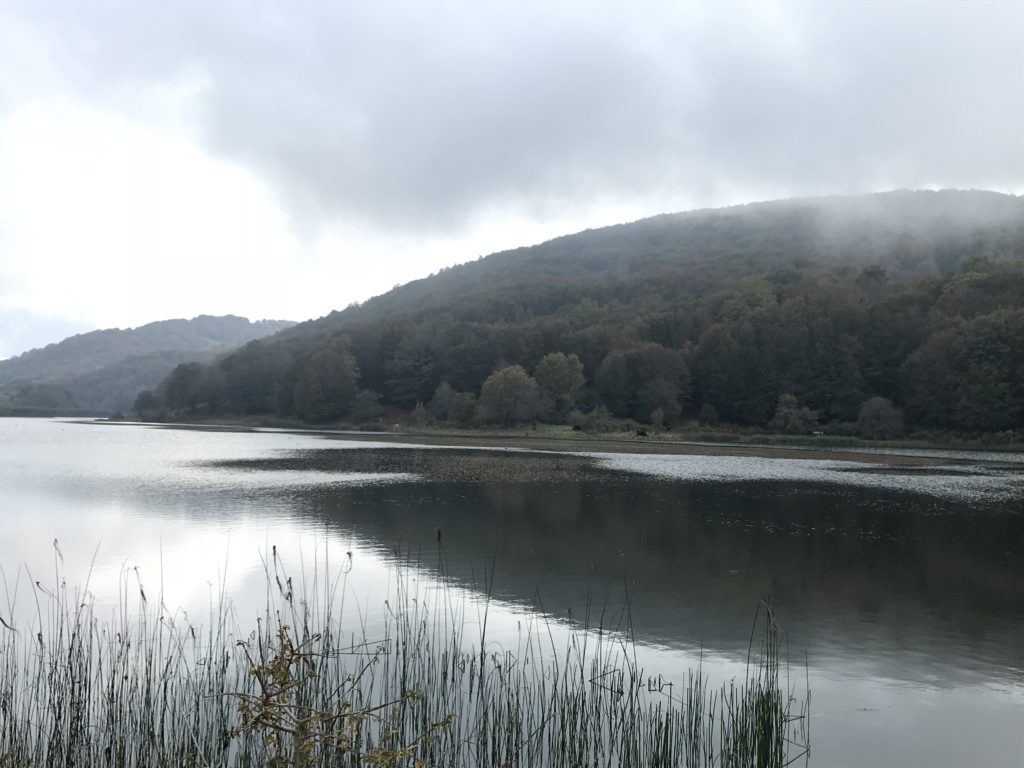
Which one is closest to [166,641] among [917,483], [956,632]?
[956,632]

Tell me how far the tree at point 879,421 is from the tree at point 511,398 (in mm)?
31385

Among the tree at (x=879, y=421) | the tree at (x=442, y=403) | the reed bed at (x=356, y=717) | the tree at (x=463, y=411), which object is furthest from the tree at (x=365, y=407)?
the reed bed at (x=356, y=717)

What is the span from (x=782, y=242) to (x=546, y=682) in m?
165

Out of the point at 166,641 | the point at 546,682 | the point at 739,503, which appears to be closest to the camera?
the point at 546,682

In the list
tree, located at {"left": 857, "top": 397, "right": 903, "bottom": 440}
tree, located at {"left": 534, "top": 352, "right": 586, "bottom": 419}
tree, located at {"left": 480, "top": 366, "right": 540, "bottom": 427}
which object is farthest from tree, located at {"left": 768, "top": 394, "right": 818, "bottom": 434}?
tree, located at {"left": 480, "top": 366, "right": 540, "bottom": 427}

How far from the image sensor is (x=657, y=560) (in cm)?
1609

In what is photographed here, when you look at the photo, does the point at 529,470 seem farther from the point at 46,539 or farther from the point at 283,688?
the point at 283,688

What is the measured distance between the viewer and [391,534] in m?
17.8

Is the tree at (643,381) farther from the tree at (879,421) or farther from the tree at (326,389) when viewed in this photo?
the tree at (326,389)

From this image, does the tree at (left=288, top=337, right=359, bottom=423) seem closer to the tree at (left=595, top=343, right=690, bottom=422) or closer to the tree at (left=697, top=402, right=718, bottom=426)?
the tree at (left=595, top=343, right=690, bottom=422)

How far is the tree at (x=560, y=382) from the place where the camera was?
86.3m

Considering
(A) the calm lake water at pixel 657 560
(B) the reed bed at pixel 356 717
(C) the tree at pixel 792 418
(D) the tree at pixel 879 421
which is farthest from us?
(C) the tree at pixel 792 418

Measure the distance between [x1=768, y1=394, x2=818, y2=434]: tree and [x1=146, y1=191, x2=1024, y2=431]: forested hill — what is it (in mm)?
209

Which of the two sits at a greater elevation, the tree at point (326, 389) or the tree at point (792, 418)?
the tree at point (326, 389)
